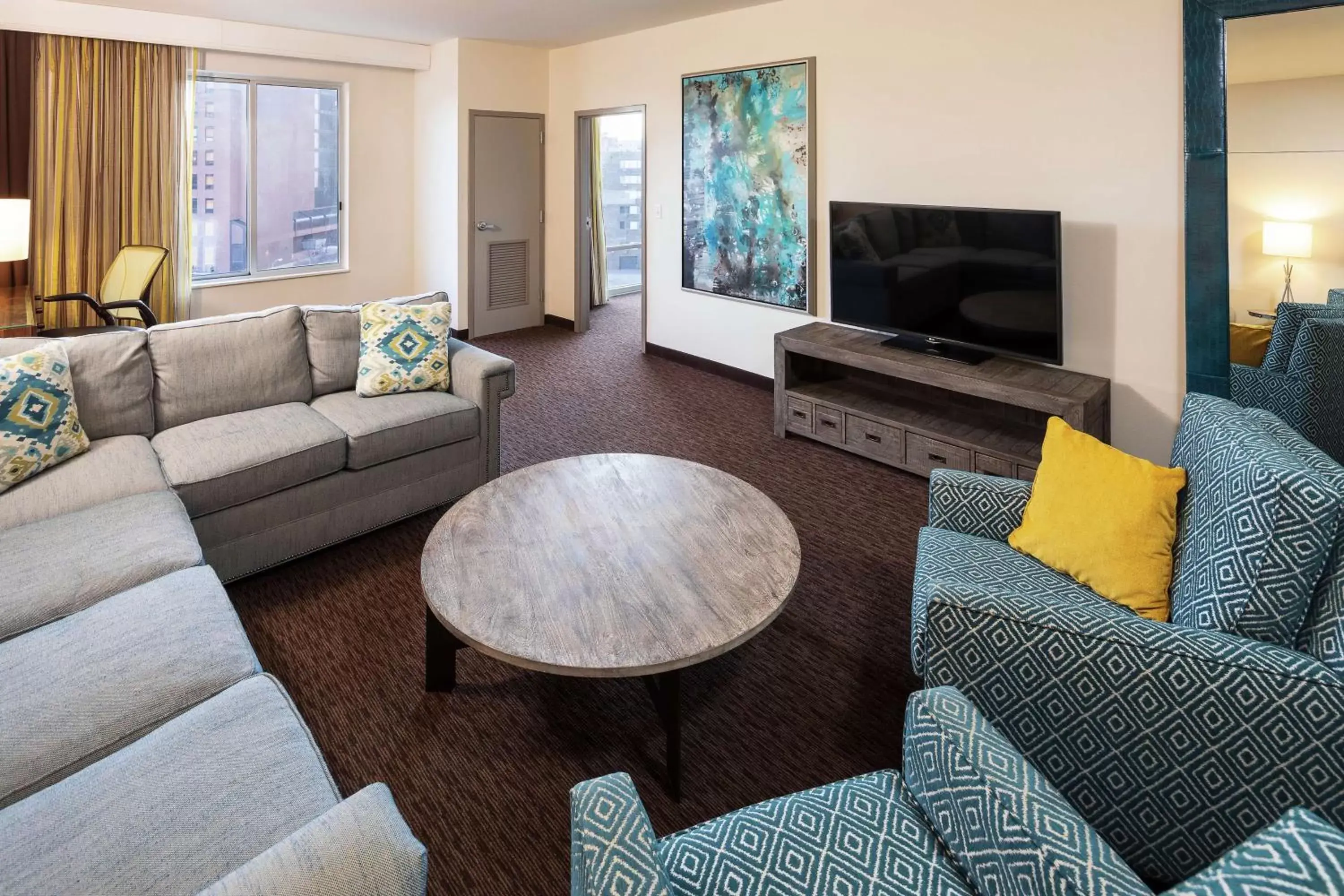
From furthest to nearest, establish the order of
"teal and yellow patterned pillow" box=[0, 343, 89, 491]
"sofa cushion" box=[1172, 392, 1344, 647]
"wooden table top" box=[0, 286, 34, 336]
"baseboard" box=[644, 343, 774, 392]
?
"baseboard" box=[644, 343, 774, 392]
"wooden table top" box=[0, 286, 34, 336]
"teal and yellow patterned pillow" box=[0, 343, 89, 491]
"sofa cushion" box=[1172, 392, 1344, 647]

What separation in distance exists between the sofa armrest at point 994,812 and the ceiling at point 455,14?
A: 484cm

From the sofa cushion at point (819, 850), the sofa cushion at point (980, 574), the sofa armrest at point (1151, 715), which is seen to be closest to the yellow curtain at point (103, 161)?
the sofa cushion at point (980, 574)

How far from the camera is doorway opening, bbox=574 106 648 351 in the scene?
21.3ft

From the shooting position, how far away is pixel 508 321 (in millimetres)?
7133

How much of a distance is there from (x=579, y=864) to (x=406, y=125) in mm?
6967

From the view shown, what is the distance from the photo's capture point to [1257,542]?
1.52 m

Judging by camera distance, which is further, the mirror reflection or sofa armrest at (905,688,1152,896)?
→ the mirror reflection

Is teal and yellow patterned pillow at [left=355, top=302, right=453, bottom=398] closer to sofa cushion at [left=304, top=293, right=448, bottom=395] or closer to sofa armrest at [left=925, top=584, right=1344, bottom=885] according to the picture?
sofa cushion at [left=304, top=293, right=448, bottom=395]

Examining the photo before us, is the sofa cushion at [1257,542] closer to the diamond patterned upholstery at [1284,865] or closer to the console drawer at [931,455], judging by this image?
the diamond patterned upholstery at [1284,865]

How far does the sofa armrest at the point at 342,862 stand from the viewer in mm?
978

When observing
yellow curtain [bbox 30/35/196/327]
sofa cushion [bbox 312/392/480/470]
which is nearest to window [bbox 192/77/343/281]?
yellow curtain [bbox 30/35/196/327]

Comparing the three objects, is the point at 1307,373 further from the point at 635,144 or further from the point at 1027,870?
the point at 635,144

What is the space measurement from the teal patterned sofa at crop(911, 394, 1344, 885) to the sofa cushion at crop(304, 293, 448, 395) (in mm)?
2793

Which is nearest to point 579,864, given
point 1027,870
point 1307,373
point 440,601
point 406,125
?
point 1027,870
